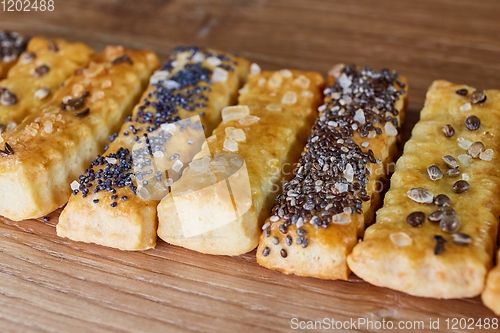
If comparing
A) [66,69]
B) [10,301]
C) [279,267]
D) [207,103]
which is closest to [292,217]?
[279,267]

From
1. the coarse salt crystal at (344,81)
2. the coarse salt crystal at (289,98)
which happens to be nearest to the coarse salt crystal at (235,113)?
the coarse salt crystal at (289,98)

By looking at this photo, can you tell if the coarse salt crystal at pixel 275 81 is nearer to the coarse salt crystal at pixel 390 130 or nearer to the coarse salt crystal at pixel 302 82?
the coarse salt crystal at pixel 302 82

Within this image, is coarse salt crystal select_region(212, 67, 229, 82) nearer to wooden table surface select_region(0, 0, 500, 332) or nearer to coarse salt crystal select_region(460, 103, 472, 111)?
wooden table surface select_region(0, 0, 500, 332)

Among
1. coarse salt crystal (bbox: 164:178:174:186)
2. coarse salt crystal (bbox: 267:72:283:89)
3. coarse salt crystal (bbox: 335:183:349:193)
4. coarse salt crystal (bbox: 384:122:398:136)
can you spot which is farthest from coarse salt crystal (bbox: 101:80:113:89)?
→ coarse salt crystal (bbox: 384:122:398:136)

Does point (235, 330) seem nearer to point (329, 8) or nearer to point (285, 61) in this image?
point (285, 61)

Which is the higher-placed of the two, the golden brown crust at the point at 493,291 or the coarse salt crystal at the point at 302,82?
the coarse salt crystal at the point at 302,82

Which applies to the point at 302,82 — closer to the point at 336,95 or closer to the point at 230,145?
the point at 336,95

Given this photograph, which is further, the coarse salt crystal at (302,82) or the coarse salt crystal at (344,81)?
the coarse salt crystal at (302,82)

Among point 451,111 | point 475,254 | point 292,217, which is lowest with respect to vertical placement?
point 292,217
